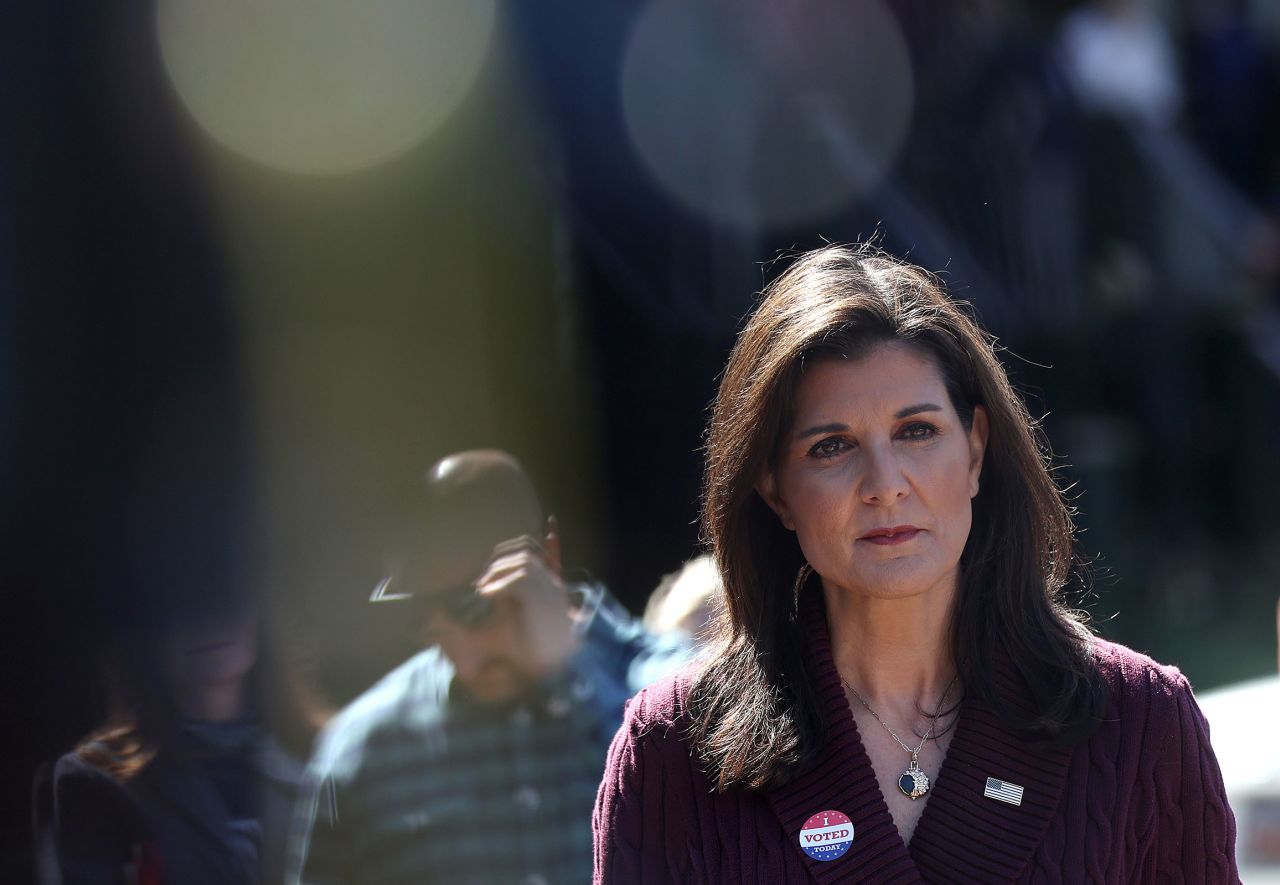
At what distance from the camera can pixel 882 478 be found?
224 cm

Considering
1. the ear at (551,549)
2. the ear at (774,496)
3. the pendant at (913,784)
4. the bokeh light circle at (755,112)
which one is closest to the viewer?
the pendant at (913,784)

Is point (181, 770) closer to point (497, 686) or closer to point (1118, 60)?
point (497, 686)

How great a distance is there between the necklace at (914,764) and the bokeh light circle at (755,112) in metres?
3.13

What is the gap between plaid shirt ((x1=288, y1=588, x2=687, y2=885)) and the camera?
3.18 meters

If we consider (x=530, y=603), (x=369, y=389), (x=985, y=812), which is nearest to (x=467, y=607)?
(x=530, y=603)

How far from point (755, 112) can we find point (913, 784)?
381cm

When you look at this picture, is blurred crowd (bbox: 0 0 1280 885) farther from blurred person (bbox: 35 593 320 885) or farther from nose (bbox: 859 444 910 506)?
nose (bbox: 859 444 910 506)

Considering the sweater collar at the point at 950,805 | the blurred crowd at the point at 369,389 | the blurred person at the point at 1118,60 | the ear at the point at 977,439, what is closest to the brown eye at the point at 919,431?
the ear at the point at 977,439

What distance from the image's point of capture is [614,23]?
4.89 m

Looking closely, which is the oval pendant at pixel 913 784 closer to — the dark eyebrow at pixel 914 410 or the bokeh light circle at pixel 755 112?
the dark eyebrow at pixel 914 410

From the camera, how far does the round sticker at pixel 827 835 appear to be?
2.15 metres

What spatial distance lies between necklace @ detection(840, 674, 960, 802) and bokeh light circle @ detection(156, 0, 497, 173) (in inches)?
87.5

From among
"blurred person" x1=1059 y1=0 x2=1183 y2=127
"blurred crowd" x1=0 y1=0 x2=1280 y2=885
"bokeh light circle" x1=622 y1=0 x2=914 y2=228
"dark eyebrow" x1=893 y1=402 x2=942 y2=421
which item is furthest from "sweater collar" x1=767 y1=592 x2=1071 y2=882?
"blurred person" x1=1059 y1=0 x2=1183 y2=127

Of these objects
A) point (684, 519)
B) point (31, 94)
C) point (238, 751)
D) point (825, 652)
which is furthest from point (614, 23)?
point (825, 652)
